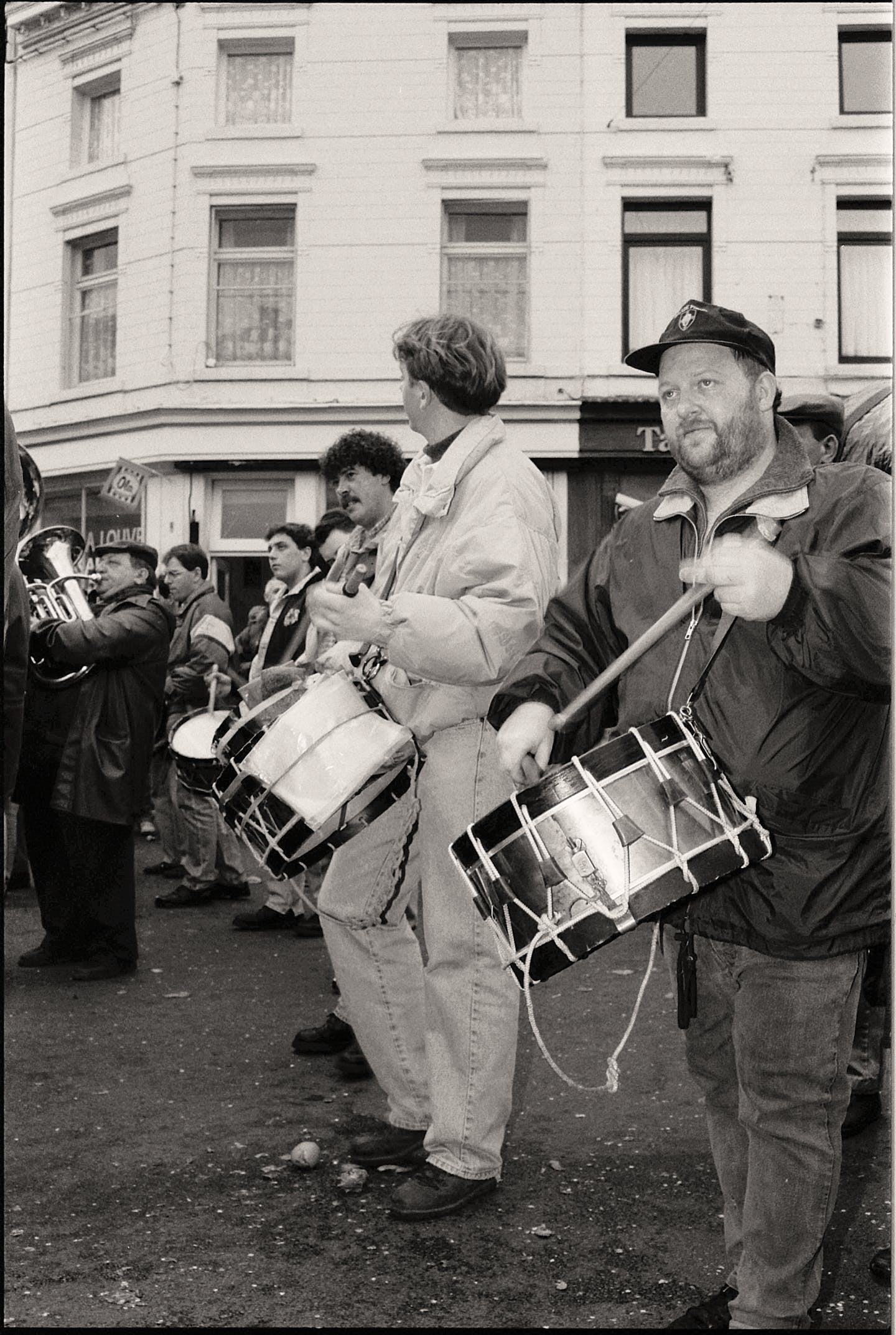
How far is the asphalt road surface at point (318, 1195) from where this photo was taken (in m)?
2.62

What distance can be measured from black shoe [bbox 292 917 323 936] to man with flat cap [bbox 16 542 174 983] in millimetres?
1025

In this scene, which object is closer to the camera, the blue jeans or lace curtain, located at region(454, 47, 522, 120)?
the blue jeans

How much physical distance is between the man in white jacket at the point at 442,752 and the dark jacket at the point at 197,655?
4153mm

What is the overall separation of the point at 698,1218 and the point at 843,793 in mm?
1385

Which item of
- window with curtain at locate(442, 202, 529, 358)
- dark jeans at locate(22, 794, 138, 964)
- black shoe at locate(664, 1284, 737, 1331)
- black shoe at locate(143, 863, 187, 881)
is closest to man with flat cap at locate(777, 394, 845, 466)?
black shoe at locate(664, 1284, 737, 1331)

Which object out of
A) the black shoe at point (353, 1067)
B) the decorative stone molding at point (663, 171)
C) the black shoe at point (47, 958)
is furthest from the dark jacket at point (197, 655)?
the decorative stone molding at point (663, 171)

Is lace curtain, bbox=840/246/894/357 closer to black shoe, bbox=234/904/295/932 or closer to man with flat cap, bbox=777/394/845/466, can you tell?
man with flat cap, bbox=777/394/845/466

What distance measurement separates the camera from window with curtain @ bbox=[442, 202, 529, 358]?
12.8 m

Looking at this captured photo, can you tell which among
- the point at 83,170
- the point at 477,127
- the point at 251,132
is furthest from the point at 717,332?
the point at 477,127

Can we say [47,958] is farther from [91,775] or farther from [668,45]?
[668,45]

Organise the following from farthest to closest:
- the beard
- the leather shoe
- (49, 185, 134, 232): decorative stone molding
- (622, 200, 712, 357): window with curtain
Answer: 1. (622, 200, 712, 357): window with curtain
2. (49, 185, 134, 232): decorative stone molding
3. the leather shoe
4. the beard

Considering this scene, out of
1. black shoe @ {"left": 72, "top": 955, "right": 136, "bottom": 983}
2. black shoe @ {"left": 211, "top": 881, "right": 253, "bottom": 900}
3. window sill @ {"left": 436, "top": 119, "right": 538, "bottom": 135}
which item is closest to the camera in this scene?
black shoe @ {"left": 72, "top": 955, "right": 136, "bottom": 983}

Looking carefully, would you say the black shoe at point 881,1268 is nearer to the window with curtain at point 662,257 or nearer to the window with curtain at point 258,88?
the window with curtain at point 258,88

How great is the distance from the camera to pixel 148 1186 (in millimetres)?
3191
